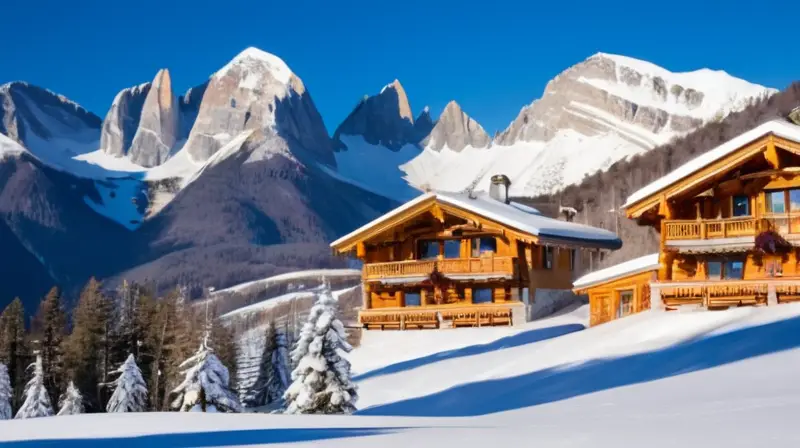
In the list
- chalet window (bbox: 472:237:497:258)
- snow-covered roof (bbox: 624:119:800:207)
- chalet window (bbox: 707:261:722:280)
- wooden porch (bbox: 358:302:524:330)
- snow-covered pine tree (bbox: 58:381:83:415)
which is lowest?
snow-covered pine tree (bbox: 58:381:83:415)

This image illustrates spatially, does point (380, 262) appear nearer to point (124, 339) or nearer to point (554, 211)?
point (124, 339)

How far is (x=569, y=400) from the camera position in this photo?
667 inches

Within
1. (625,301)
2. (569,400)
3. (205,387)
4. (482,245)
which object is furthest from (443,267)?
(569,400)

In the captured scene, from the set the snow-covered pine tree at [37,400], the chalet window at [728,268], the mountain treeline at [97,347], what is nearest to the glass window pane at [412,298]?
the chalet window at [728,268]

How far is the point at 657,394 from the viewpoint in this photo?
15703mm

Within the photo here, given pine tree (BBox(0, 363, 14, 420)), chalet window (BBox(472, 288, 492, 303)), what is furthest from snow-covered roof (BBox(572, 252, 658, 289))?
pine tree (BBox(0, 363, 14, 420))

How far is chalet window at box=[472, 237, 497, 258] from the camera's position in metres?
42.3

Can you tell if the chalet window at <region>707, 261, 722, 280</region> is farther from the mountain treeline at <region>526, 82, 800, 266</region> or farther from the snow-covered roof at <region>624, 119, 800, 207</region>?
the mountain treeline at <region>526, 82, 800, 266</region>

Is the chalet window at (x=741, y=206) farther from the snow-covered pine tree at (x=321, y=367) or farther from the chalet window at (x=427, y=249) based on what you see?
the snow-covered pine tree at (x=321, y=367)

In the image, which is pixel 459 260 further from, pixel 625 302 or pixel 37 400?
pixel 37 400

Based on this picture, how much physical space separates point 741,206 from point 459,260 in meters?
10.9

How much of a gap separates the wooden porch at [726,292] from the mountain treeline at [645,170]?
9921 centimetres

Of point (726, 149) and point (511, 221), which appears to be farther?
point (511, 221)

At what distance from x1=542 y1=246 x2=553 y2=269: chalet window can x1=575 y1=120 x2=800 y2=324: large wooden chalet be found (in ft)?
25.6
